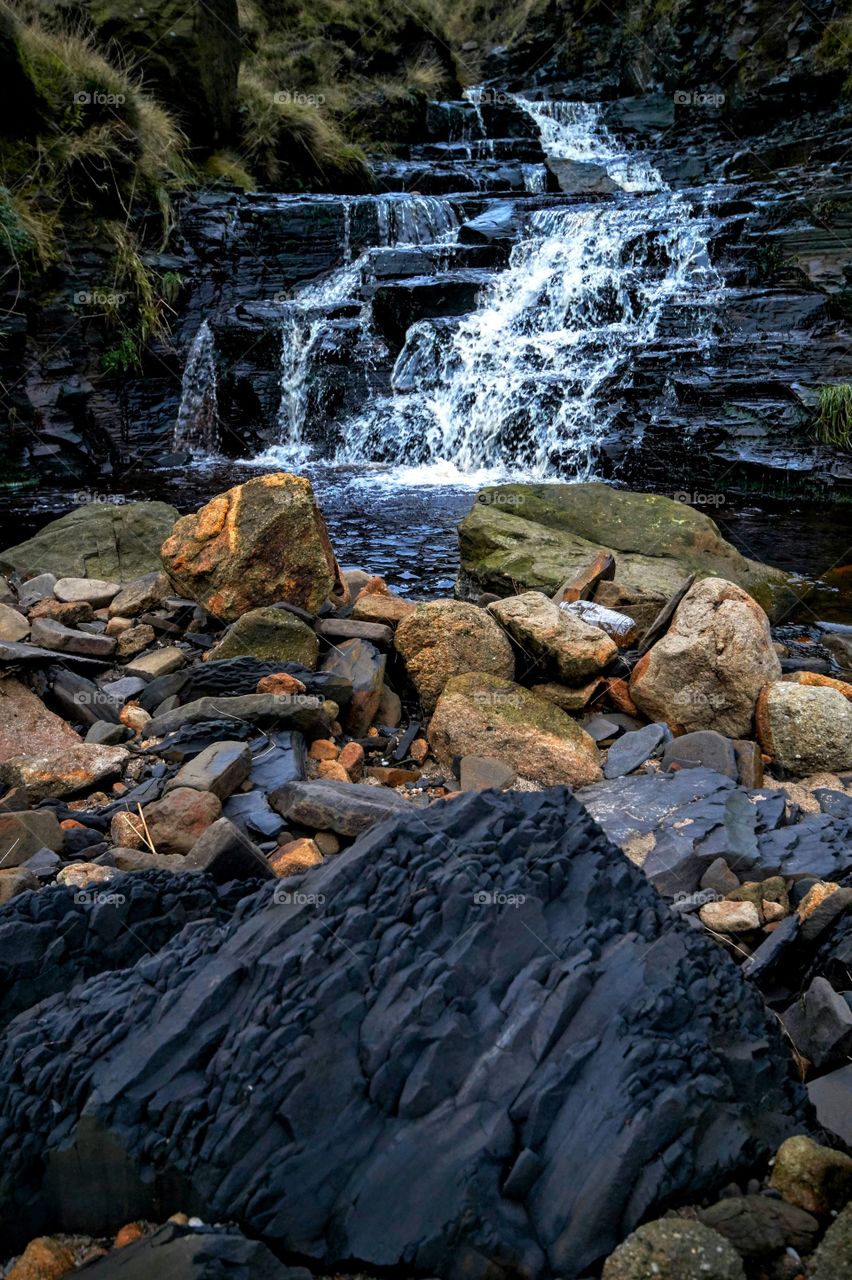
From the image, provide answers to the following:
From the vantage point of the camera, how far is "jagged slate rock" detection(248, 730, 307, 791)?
3203 millimetres

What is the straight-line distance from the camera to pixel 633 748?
3779mm

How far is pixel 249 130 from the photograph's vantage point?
13.8m

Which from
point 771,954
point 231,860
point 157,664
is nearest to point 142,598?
point 157,664

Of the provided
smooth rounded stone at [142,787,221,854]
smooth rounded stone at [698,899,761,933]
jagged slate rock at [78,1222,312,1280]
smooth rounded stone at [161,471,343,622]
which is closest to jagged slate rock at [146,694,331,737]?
smooth rounded stone at [142,787,221,854]

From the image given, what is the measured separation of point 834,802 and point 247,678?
2.34m

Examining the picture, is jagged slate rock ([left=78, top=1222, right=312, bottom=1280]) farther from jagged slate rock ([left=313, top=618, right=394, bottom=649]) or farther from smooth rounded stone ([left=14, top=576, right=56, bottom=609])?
smooth rounded stone ([left=14, top=576, right=56, bottom=609])

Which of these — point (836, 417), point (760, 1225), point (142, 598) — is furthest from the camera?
point (836, 417)

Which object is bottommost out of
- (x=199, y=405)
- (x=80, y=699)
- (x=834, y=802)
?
(x=834, y=802)

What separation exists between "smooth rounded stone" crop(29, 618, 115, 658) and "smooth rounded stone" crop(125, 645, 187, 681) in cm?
15

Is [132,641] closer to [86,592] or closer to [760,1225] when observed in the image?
[86,592]

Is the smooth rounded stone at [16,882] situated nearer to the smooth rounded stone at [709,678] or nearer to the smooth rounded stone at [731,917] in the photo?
the smooth rounded stone at [731,917]

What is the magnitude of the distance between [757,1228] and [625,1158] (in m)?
0.24

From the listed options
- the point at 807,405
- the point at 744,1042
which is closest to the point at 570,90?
the point at 807,405

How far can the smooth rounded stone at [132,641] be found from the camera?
4234mm
